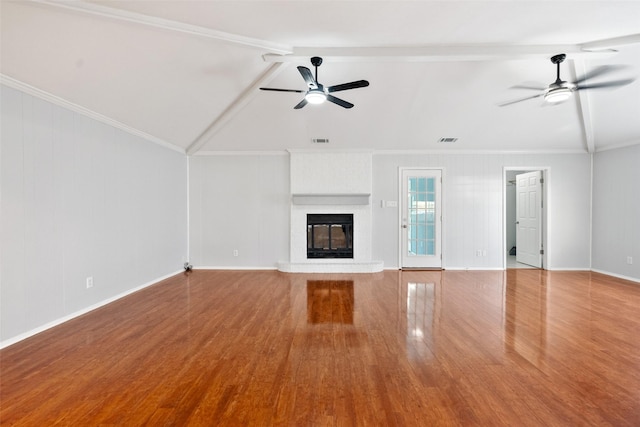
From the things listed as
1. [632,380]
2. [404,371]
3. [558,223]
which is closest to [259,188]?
[404,371]

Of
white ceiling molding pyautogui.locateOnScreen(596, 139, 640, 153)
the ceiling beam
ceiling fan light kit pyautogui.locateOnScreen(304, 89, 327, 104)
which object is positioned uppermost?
the ceiling beam

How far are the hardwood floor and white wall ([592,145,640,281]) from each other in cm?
188

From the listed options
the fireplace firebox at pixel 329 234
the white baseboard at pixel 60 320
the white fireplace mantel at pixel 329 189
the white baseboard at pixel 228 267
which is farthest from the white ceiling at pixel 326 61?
the white baseboard at pixel 228 267

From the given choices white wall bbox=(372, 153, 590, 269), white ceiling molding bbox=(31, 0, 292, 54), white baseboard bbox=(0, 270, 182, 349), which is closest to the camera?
white ceiling molding bbox=(31, 0, 292, 54)

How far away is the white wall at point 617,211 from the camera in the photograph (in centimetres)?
521

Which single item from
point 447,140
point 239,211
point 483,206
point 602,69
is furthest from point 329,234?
point 602,69

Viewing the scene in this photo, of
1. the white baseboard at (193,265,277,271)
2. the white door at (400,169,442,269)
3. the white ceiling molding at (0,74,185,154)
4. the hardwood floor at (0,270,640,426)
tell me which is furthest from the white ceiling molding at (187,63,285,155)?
the white door at (400,169,442,269)

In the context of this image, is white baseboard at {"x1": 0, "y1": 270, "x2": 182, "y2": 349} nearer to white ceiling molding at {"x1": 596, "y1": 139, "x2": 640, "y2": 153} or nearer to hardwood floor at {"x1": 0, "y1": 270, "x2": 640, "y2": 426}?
hardwood floor at {"x1": 0, "y1": 270, "x2": 640, "y2": 426}

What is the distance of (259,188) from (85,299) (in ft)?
11.5

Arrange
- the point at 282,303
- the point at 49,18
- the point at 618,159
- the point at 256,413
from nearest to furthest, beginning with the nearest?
the point at 256,413 < the point at 49,18 < the point at 282,303 < the point at 618,159

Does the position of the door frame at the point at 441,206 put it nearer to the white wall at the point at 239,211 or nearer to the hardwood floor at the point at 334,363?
the hardwood floor at the point at 334,363

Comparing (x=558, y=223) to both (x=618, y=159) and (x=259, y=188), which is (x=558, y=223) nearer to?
(x=618, y=159)

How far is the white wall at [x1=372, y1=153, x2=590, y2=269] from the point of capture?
607cm

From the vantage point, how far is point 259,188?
6.23 metres
